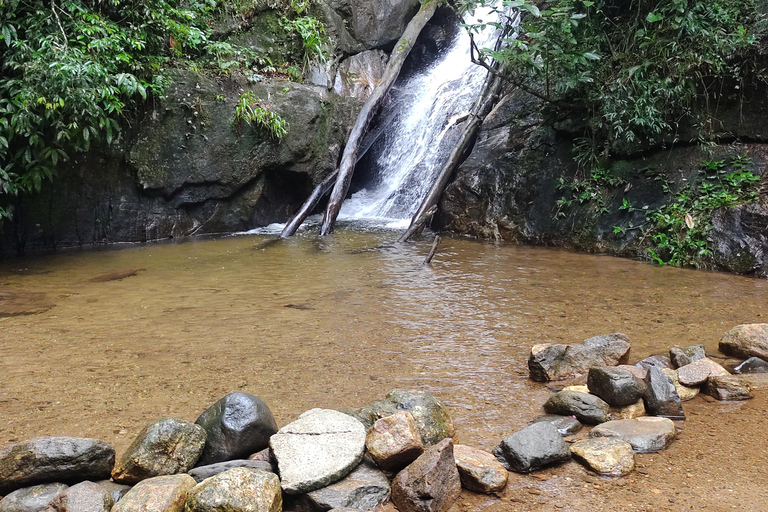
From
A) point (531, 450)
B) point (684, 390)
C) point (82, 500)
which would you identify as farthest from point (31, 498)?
point (684, 390)

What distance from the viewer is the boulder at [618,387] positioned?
2.59 m

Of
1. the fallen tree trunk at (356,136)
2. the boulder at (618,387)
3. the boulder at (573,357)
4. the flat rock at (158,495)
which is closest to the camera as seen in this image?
the flat rock at (158,495)

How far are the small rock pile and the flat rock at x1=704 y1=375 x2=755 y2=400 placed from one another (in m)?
0.36

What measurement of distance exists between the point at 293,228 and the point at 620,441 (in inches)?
275

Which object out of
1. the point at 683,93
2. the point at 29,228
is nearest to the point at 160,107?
the point at 29,228

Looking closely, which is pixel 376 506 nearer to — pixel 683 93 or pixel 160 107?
pixel 683 93

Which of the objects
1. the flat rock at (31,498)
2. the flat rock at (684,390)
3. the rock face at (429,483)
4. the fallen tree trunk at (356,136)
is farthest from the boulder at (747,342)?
the fallen tree trunk at (356,136)

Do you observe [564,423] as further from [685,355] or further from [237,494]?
[237,494]

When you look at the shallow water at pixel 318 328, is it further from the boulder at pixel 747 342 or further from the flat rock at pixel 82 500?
the flat rock at pixel 82 500

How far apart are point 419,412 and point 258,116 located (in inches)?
287

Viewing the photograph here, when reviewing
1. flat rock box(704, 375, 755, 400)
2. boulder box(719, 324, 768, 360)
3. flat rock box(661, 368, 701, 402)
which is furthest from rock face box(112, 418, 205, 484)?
boulder box(719, 324, 768, 360)

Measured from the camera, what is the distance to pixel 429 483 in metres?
1.90

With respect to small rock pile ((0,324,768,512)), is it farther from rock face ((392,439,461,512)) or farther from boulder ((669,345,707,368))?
boulder ((669,345,707,368))

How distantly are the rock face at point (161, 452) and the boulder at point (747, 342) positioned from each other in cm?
307
